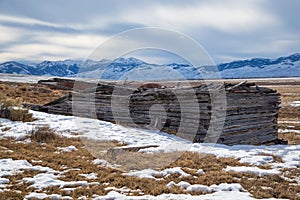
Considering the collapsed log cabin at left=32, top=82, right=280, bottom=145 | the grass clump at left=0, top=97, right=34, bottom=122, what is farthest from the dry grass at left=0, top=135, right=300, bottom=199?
the grass clump at left=0, top=97, right=34, bottom=122

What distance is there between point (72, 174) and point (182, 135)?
7.53m

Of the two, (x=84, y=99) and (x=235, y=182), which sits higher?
(x=84, y=99)

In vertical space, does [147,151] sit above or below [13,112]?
below

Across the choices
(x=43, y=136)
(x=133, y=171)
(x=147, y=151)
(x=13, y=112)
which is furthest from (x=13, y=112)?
(x=133, y=171)

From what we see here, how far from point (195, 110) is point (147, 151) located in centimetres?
434

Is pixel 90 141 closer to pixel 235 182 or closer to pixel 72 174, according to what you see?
pixel 72 174

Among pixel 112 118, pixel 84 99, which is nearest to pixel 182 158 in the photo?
pixel 112 118

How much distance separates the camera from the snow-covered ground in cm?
725

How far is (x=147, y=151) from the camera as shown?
36.7 feet

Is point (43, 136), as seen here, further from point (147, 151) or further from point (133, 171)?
point (133, 171)

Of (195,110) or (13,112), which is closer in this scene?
(195,110)

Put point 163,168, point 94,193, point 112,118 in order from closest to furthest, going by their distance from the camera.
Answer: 1. point 94,193
2. point 163,168
3. point 112,118

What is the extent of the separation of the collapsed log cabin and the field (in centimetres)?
185

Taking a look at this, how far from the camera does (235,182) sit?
7.88 m
